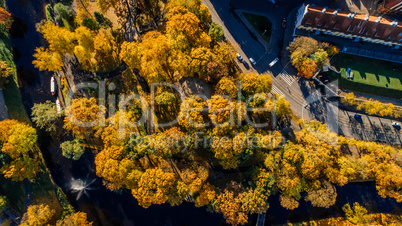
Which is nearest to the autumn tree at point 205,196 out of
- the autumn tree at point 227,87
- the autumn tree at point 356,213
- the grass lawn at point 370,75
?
the autumn tree at point 227,87

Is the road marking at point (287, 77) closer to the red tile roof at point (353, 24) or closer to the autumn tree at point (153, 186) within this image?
the red tile roof at point (353, 24)

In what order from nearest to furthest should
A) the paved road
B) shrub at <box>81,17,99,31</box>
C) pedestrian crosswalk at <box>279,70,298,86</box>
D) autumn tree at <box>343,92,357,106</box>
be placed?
shrub at <box>81,17,99,31</box>, autumn tree at <box>343,92,357,106</box>, the paved road, pedestrian crosswalk at <box>279,70,298,86</box>

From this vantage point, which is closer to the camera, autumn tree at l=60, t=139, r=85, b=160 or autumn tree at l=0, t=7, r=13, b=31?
autumn tree at l=0, t=7, r=13, b=31

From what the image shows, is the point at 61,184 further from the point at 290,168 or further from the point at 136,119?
the point at 290,168

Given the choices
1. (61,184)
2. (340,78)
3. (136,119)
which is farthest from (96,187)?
(340,78)

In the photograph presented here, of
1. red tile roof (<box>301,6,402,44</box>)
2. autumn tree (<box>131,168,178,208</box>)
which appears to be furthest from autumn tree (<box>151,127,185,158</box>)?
red tile roof (<box>301,6,402,44</box>)

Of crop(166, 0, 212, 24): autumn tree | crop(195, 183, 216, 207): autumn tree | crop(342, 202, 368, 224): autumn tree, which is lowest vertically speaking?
crop(342, 202, 368, 224): autumn tree

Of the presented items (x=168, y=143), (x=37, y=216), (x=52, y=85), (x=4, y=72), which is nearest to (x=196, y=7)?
(x=168, y=143)

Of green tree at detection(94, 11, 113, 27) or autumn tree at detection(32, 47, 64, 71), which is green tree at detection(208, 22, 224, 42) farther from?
autumn tree at detection(32, 47, 64, 71)

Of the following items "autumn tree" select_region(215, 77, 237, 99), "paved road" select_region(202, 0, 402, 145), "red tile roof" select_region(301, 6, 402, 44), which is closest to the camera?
"autumn tree" select_region(215, 77, 237, 99)
